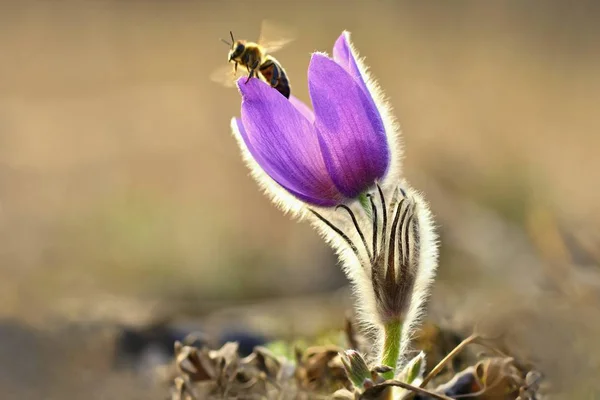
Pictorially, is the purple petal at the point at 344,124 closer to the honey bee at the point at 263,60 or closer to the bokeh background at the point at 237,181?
the honey bee at the point at 263,60

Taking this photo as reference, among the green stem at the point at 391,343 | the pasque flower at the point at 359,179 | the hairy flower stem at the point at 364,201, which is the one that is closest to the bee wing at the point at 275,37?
the pasque flower at the point at 359,179

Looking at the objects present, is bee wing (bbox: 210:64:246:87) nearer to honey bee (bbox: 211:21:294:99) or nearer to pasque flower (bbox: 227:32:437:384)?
honey bee (bbox: 211:21:294:99)

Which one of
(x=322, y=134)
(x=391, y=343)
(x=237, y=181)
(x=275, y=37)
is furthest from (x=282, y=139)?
(x=237, y=181)

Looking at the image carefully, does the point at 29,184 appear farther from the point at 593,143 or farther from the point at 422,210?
the point at 422,210

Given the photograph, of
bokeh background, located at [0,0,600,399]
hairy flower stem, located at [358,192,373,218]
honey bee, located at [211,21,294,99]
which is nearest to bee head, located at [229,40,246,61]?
honey bee, located at [211,21,294,99]

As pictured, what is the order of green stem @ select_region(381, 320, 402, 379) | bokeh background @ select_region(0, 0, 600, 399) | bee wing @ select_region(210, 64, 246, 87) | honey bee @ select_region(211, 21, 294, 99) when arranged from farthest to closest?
bokeh background @ select_region(0, 0, 600, 399)
bee wing @ select_region(210, 64, 246, 87)
honey bee @ select_region(211, 21, 294, 99)
green stem @ select_region(381, 320, 402, 379)

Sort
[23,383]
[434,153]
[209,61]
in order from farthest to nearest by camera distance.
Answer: [209,61], [434,153], [23,383]

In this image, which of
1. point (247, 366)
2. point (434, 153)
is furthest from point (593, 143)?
point (247, 366)
